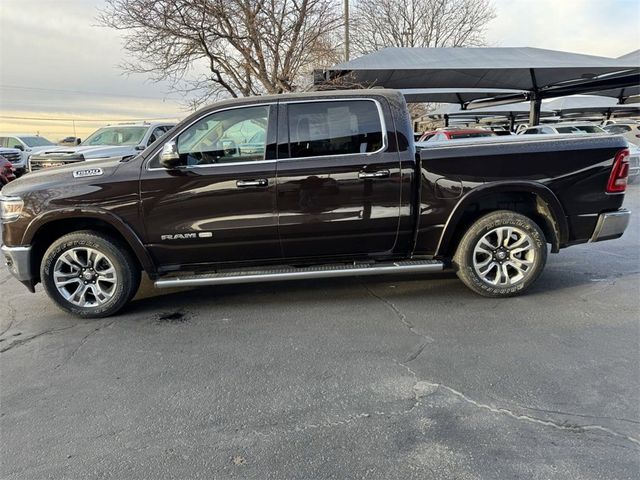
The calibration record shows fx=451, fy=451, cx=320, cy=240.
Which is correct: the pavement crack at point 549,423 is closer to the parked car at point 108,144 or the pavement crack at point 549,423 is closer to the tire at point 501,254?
the tire at point 501,254

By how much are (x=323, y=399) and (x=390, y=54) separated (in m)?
12.9

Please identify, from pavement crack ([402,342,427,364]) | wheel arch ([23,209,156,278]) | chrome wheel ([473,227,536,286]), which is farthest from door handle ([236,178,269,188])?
chrome wheel ([473,227,536,286])

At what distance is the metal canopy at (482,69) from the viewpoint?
41.5ft

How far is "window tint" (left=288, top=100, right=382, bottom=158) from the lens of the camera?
423 cm

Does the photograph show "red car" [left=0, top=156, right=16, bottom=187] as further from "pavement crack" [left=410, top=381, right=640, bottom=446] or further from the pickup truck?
"pavement crack" [left=410, top=381, right=640, bottom=446]

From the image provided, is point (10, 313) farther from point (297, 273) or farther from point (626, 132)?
point (626, 132)

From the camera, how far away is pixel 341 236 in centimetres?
434

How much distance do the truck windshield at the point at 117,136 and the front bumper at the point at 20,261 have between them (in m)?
7.56

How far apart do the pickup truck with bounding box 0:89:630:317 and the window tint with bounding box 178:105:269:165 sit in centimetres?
1

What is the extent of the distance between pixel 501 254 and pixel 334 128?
6.79ft

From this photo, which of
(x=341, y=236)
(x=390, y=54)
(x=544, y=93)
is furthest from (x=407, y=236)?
(x=544, y=93)

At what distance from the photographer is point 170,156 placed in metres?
4.02

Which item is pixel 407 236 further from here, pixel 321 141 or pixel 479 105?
pixel 479 105

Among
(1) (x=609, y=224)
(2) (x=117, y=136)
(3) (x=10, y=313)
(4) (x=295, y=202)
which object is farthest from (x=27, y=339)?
(2) (x=117, y=136)
